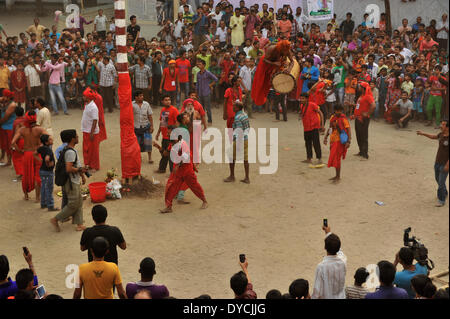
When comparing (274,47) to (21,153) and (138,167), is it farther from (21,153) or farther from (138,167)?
(21,153)

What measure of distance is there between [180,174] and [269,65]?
2211mm

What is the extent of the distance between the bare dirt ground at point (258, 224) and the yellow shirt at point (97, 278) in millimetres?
1958

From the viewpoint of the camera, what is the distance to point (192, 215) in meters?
9.70

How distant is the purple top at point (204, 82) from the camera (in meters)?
15.0

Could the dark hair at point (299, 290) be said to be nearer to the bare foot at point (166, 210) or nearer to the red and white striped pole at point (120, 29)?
the bare foot at point (166, 210)

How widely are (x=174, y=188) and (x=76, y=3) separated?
16667mm

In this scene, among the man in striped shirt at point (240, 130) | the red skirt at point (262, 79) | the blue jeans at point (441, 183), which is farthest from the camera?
the man in striped shirt at point (240, 130)

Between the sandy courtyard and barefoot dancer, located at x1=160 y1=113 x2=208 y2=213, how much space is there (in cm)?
31

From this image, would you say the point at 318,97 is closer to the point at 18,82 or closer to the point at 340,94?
the point at 340,94

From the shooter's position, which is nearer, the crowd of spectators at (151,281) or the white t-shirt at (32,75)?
the crowd of spectators at (151,281)

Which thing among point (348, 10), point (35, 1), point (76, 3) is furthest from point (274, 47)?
point (35, 1)

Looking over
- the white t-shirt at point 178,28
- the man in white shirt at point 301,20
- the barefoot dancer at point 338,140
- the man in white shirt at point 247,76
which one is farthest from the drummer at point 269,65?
the man in white shirt at point 301,20

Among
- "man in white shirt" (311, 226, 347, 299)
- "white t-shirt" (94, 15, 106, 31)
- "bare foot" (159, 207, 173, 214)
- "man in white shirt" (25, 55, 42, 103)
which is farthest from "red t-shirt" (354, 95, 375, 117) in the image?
"white t-shirt" (94, 15, 106, 31)

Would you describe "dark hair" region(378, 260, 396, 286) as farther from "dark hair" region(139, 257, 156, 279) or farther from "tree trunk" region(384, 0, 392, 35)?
"tree trunk" region(384, 0, 392, 35)
